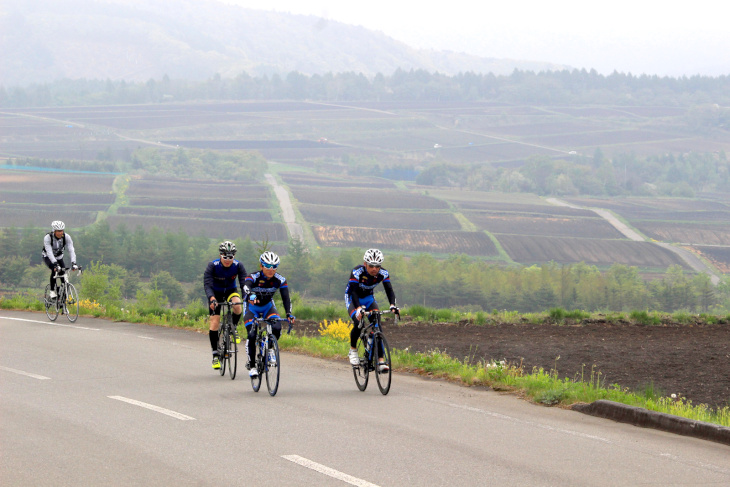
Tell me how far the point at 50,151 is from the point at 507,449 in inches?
8155

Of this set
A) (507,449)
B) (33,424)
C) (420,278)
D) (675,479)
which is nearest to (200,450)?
(33,424)

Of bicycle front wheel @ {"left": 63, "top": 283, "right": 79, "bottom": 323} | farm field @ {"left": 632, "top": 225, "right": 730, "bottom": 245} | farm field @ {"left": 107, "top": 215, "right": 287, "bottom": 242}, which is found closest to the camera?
bicycle front wheel @ {"left": 63, "top": 283, "right": 79, "bottom": 323}

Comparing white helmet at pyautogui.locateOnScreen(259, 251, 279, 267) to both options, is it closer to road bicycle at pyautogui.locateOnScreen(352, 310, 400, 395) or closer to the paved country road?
road bicycle at pyautogui.locateOnScreen(352, 310, 400, 395)

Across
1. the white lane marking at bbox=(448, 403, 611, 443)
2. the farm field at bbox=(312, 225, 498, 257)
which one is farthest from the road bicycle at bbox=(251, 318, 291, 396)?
the farm field at bbox=(312, 225, 498, 257)

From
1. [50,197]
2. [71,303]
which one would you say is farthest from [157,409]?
[50,197]

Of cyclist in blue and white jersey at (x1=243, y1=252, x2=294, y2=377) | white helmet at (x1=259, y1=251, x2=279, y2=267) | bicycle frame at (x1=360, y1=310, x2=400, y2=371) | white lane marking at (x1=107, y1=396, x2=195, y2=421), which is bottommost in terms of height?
white lane marking at (x1=107, y1=396, x2=195, y2=421)

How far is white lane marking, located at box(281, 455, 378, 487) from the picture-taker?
6.77m

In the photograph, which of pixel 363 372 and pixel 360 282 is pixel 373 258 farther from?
pixel 363 372

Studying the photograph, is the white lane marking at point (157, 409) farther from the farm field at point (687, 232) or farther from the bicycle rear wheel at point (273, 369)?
the farm field at point (687, 232)

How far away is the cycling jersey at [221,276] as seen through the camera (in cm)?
1257

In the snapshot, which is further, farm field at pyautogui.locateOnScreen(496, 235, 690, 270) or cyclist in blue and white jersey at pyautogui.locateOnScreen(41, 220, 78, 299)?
farm field at pyautogui.locateOnScreen(496, 235, 690, 270)

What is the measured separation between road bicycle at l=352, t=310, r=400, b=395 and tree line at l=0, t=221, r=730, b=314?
243 ft

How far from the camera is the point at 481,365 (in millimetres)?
13680

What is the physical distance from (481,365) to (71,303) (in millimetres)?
10599
